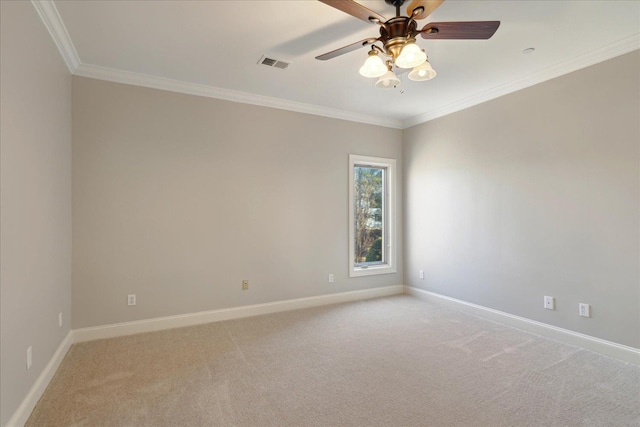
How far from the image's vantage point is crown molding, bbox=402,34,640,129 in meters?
2.74

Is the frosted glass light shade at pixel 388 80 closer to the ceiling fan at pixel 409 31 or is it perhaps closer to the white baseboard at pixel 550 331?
the ceiling fan at pixel 409 31

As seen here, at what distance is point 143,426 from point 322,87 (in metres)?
3.60

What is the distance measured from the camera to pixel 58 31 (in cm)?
251

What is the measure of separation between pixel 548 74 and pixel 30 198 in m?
4.79

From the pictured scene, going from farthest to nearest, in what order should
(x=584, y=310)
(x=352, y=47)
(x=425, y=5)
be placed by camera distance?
(x=584, y=310), (x=352, y=47), (x=425, y=5)

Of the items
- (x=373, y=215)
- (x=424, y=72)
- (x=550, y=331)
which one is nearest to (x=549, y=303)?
(x=550, y=331)

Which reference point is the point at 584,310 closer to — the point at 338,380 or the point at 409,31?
the point at 338,380

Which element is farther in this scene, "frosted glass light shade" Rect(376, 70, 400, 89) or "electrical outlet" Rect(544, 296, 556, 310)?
"electrical outlet" Rect(544, 296, 556, 310)

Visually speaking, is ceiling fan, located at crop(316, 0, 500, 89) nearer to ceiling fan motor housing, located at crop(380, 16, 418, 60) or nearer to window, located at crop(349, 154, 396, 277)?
→ ceiling fan motor housing, located at crop(380, 16, 418, 60)

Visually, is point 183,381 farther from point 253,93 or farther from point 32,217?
point 253,93

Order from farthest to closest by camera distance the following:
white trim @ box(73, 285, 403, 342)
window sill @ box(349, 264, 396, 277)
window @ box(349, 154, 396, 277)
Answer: window @ box(349, 154, 396, 277), window sill @ box(349, 264, 396, 277), white trim @ box(73, 285, 403, 342)

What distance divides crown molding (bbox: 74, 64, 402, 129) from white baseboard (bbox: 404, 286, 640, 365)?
2.98 metres

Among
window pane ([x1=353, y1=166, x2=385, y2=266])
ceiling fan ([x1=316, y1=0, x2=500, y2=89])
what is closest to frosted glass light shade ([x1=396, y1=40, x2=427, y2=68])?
ceiling fan ([x1=316, y1=0, x2=500, y2=89])

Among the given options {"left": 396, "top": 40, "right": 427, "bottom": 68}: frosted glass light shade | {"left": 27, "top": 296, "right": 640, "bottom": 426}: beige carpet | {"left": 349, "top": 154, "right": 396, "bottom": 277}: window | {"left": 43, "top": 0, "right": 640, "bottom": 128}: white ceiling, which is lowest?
{"left": 27, "top": 296, "right": 640, "bottom": 426}: beige carpet
